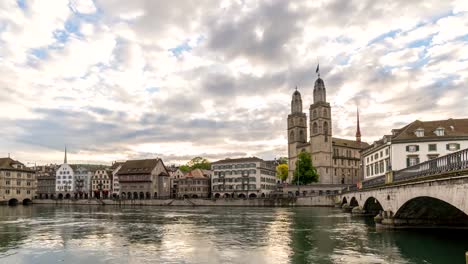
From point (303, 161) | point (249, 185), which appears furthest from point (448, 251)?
point (249, 185)

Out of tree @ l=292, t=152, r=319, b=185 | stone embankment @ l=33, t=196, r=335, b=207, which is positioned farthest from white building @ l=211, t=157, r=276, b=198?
stone embankment @ l=33, t=196, r=335, b=207

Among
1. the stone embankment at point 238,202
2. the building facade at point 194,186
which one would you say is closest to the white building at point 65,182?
the stone embankment at point 238,202

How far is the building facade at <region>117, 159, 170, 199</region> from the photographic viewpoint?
459 feet

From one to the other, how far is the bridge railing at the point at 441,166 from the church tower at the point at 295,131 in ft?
378

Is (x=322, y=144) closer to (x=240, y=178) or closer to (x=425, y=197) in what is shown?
(x=240, y=178)

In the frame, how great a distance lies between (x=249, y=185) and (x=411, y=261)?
365ft

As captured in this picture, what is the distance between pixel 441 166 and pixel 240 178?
11210 cm

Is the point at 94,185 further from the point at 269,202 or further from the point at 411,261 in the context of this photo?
the point at 411,261

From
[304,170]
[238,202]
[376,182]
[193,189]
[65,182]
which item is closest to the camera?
[376,182]

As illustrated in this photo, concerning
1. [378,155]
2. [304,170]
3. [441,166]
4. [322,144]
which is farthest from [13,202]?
[441,166]

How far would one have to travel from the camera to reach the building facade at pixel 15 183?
134 m

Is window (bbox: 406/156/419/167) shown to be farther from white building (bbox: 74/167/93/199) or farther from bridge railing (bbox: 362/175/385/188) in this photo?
white building (bbox: 74/167/93/199)

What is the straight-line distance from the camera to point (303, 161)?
125 metres

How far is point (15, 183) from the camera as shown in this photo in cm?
13838
